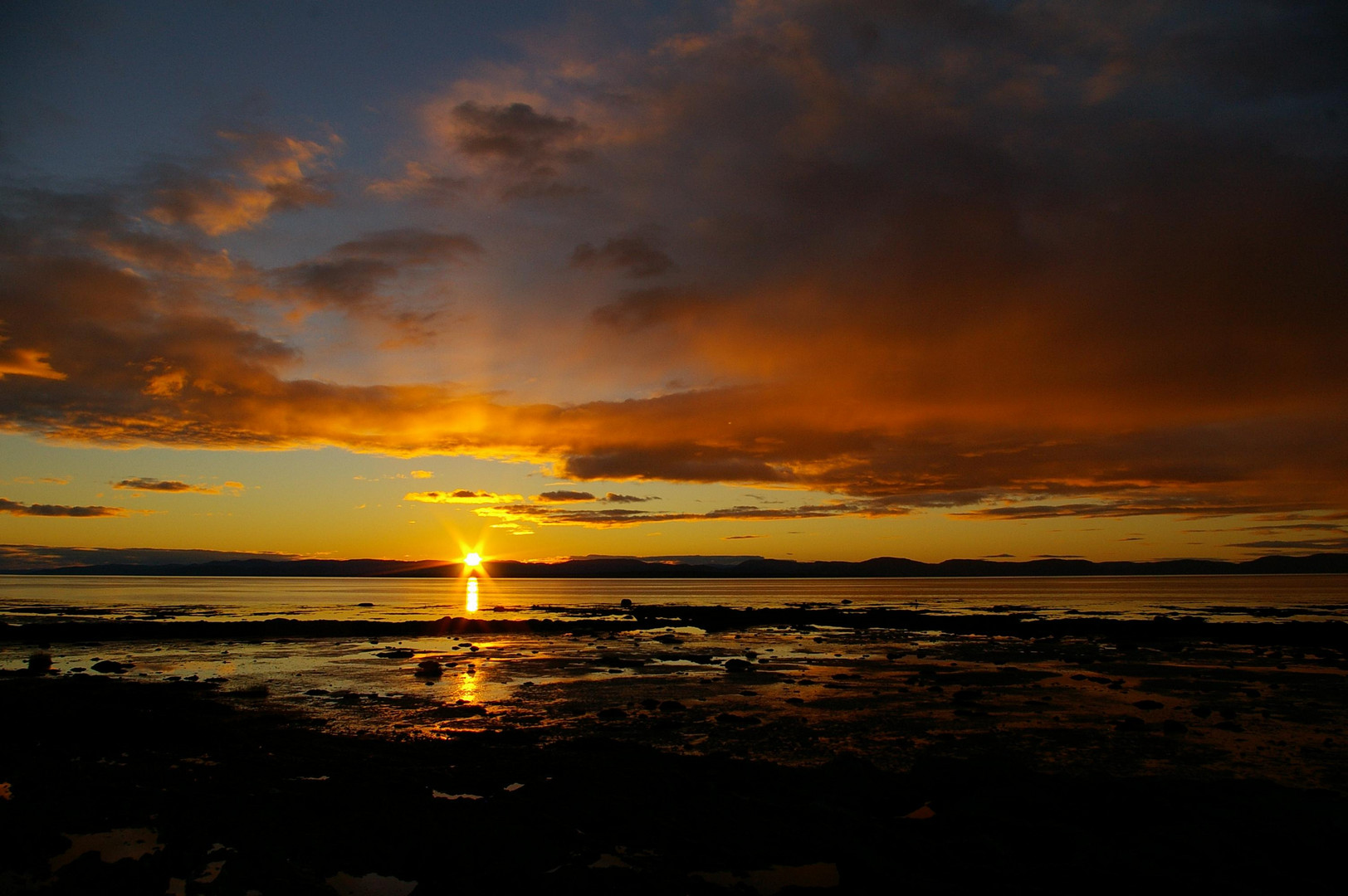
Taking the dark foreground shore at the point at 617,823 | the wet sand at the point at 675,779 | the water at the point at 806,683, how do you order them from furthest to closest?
the water at the point at 806,683, the wet sand at the point at 675,779, the dark foreground shore at the point at 617,823

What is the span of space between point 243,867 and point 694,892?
23.0 ft

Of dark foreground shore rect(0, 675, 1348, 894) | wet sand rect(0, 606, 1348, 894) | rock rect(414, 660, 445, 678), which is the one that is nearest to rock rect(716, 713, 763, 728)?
wet sand rect(0, 606, 1348, 894)

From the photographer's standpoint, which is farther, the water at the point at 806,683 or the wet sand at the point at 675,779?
the water at the point at 806,683

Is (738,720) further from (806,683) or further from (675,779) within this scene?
(806,683)

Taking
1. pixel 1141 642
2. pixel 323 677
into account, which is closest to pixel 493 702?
pixel 323 677

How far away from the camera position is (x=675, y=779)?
53.3 feet

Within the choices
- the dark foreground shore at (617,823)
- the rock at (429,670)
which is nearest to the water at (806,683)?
the rock at (429,670)

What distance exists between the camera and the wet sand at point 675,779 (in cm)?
1153

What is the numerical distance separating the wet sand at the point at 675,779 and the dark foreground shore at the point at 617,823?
71 millimetres

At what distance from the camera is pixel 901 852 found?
39.8 ft

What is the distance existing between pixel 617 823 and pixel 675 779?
291 cm

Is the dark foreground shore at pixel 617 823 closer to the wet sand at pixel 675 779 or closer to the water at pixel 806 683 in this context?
the wet sand at pixel 675 779

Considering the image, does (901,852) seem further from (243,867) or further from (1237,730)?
(1237,730)

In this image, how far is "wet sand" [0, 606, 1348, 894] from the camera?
11.5m
